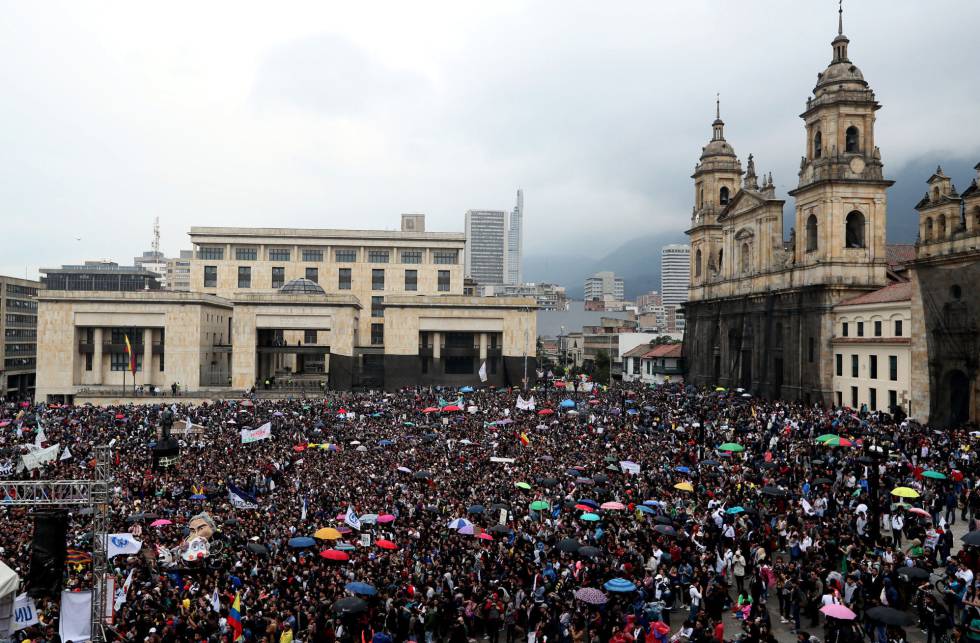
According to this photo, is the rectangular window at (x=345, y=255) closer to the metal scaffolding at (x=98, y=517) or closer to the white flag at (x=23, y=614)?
the metal scaffolding at (x=98, y=517)

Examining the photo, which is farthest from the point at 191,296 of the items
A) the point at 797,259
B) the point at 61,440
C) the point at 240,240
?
the point at 797,259

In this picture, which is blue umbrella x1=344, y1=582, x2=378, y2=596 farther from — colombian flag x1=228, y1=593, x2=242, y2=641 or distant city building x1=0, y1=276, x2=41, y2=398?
distant city building x1=0, y1=276, x2=41, y2=398

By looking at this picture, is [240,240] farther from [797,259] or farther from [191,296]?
[797,259]

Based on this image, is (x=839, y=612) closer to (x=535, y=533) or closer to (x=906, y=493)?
(x=535, y=533)

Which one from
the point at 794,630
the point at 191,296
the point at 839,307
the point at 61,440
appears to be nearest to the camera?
the point at 794,630

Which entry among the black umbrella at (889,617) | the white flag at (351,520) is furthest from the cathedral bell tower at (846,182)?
the black umbrella at (889,617)

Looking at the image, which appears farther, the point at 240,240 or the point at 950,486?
the point at 240,240
